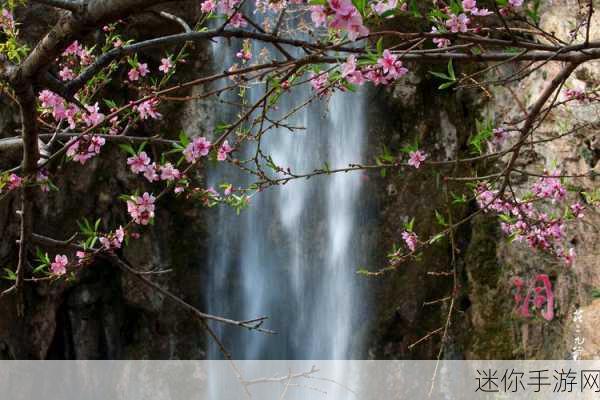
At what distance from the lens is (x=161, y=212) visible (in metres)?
7.33

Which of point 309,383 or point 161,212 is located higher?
point 161,212

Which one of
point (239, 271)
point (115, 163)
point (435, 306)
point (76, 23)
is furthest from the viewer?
point (239, 271)

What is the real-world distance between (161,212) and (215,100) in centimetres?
162

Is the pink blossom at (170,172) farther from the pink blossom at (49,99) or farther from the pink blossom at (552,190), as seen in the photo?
the pink blossom at (552,190)

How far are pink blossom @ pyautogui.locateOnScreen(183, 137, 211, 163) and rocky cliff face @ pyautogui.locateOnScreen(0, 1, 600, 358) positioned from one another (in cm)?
405

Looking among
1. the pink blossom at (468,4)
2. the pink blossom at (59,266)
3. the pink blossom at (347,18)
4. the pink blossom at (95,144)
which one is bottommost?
the pink blossom at (59,266)

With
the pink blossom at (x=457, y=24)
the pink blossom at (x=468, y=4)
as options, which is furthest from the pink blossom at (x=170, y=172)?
Answer: the pink blossom at (x=468, y=4)

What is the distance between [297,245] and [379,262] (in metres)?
1.08

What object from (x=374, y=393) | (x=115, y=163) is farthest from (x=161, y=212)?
(x=374, y=393)

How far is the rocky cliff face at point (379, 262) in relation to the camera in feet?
19.0

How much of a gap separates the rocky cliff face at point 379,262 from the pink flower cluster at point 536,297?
99 mm

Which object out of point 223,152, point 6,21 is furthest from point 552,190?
point 6,21

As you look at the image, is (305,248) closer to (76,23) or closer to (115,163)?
(115,163)

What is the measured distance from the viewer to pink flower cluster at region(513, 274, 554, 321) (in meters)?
5.18
